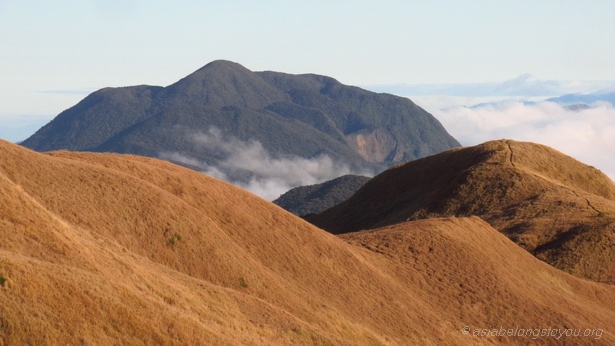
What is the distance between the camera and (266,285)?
3106 centimetres

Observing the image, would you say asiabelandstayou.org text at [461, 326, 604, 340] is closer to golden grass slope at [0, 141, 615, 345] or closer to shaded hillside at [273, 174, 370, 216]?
golden grass slope at [0, 141, 615, 345]

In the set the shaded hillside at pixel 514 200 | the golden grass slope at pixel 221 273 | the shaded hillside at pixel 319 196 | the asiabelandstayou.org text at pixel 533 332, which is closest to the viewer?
the golden grass slope at pixel 221 273

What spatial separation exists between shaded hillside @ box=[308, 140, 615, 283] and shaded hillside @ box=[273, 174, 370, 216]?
5267 cm

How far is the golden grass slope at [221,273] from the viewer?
17.5 metres

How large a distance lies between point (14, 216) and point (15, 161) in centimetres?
897

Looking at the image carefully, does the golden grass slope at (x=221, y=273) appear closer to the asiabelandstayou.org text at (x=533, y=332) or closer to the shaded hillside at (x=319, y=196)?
the asiabelandstayou.org text at (x=533, y=332)

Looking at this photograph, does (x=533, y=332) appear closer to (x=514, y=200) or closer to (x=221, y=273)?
(x=221, y=273)

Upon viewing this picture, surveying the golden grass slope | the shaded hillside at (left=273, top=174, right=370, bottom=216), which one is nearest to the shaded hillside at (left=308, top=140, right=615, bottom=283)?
the golden grass slope

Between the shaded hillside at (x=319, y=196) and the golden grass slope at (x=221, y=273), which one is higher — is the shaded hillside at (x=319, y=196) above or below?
below

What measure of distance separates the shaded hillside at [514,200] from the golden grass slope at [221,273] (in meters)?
7.26

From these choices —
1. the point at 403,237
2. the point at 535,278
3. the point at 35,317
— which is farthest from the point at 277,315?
the point at 535,278

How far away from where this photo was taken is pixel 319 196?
139875 millimetres

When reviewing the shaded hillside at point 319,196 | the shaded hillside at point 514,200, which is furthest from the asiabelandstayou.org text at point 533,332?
the shaded hillside at point 319,196

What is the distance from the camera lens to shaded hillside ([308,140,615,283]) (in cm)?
5562
